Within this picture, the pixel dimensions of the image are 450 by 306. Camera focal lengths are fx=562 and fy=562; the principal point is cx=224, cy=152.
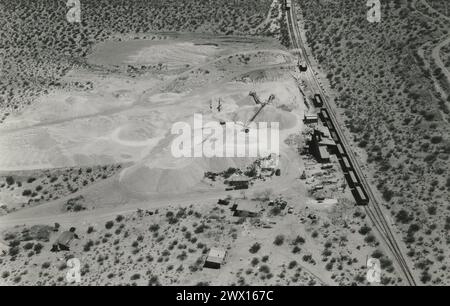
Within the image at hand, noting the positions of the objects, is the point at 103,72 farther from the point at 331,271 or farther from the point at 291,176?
the point at 331,271

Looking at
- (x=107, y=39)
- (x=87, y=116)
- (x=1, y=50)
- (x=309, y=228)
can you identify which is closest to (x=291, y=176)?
(x=309, y=228)

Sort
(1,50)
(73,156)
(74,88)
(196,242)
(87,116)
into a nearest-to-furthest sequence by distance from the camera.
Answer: (196,242)
(73,156)
(87,116)
(74,88)
(1,50)

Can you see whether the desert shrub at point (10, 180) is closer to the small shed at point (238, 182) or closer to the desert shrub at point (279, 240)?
the small shed at point (238, 182)

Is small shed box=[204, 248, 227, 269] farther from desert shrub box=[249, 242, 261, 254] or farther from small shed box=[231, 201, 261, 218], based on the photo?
small shed box=[231, 201, 261, 218]

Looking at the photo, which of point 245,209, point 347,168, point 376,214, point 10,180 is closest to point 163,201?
point 245,209

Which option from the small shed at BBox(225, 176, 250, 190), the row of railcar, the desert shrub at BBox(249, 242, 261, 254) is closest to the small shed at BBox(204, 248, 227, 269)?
the desert shrub at BBox(249, 242, 261, 254)

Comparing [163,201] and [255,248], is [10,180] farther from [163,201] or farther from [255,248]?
[255,248]
